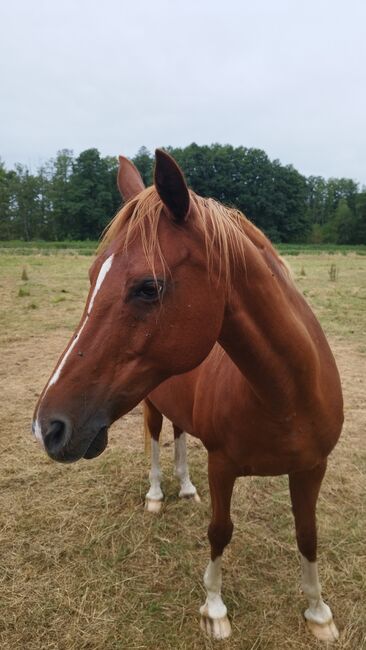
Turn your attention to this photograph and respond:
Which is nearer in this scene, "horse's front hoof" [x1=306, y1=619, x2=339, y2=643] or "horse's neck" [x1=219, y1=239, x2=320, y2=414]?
"horse's neck" [x1=219, y1=239, x2=320, y2=414]

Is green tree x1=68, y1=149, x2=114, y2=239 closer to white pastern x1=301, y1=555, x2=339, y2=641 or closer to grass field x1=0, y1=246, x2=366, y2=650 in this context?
grass field x1=0, y1=246, x2=366, y2=650

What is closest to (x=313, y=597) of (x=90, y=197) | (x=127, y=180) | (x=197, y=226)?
(x=197, y=226)

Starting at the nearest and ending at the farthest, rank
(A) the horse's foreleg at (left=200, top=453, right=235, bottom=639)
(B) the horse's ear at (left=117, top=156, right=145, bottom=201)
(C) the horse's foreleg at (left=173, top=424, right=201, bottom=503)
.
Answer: (B) the horse's ear at (left=117, top=156, right=145, bottom=201) → (A) the horse's foreleg at (left=200, top=453, right=235, bottom=639) → (C) the horse's foreleg at (left=173, top=424, right=201, bottom=503)

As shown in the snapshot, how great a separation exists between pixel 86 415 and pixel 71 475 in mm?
2837

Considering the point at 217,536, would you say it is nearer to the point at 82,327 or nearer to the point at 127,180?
the point at 82,327

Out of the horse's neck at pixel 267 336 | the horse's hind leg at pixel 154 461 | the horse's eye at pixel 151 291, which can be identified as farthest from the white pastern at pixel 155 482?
the horse's eye at pixel 151 291

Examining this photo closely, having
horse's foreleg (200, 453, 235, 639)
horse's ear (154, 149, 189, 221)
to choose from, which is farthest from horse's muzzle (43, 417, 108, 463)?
horse's foreleg (200, 453, 235, 639)

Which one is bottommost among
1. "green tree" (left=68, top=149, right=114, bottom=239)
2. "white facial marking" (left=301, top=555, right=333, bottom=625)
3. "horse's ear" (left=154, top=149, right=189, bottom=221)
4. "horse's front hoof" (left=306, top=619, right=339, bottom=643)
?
"horse's front hoof" (left=306, top=619, right=339, bottom=643)

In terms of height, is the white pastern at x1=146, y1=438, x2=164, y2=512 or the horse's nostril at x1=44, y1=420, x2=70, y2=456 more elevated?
the horse's nostril at x1=44, y1=420, x2=70, y2=456

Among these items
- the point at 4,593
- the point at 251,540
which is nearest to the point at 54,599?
the point at 4,593

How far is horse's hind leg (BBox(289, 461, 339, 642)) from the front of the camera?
2.24 m

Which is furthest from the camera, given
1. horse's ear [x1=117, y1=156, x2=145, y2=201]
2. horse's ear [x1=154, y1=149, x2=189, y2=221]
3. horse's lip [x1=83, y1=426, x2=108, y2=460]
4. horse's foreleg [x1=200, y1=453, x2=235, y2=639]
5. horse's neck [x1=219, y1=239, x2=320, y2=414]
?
horse's foreleg [x1=200, y1=453, x2=235, y2=639]

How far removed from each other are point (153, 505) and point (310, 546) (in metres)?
1.43

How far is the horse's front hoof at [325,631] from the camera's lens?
2.30 meters
